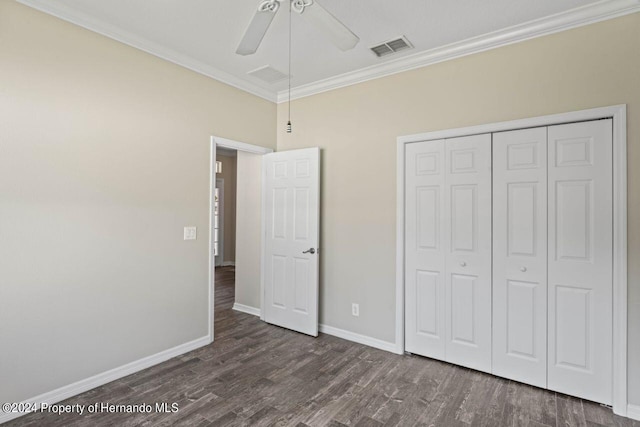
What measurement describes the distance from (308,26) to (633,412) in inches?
140

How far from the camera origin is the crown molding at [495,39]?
7.53 ft

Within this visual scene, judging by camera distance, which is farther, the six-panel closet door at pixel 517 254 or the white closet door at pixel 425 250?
the white closet door at pixel 425 250

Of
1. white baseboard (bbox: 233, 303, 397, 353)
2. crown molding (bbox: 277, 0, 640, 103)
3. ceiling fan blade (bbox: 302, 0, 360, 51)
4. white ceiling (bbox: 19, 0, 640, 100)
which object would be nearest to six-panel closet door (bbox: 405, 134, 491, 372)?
white baseboard (bbox: 233, 303, 397, 353)

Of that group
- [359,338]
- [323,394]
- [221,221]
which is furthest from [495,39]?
[221,221]

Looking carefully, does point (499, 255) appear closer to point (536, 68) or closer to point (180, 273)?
point (536, 68)

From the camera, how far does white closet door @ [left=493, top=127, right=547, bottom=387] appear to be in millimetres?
2557

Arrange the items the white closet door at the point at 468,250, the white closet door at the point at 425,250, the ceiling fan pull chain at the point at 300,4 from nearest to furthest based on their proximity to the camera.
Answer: the ceiling fan pull chain at the point at 300,4
the white closet door at the point at 468,250
the white closet door at the point at 425,250

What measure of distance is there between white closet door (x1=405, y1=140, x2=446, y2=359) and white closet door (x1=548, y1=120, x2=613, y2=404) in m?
0.82

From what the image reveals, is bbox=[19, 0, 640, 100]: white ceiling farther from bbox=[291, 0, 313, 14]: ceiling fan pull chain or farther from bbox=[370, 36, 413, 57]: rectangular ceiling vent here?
bbox=[291, 0, 313, 14]: ceiling fan pull chain

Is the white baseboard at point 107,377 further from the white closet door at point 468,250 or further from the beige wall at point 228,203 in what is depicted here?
the beige wall at point 228,203

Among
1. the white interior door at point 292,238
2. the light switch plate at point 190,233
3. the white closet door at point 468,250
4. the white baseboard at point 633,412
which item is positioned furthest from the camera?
the white interior door at point 292,238

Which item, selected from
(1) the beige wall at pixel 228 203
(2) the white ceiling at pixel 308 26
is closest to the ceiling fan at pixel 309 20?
(2) the white ceiling at pixel 308 26

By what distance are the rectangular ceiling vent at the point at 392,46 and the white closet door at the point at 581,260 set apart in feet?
4.43

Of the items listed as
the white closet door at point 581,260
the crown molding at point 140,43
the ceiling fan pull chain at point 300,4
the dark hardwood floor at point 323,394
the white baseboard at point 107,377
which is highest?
the crown molding at point 140,43
